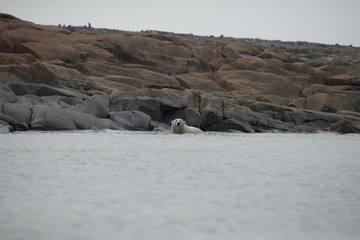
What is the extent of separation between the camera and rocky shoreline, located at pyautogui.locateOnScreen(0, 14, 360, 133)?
27.6 metres

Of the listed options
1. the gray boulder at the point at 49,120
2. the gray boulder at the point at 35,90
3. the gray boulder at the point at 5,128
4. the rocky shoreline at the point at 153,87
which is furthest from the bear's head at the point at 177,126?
the gray boulder at the point at 35,90

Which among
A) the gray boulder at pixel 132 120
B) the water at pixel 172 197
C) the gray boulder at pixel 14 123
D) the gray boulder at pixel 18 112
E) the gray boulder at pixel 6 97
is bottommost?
the gray boulder at pixel 132 120

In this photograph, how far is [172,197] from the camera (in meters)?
7.92

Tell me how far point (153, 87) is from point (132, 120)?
1414cm

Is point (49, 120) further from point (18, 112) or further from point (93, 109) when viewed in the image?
point (93, 109)

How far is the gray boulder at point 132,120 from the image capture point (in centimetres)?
2769

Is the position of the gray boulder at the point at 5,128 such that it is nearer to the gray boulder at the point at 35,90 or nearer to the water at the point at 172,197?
the water at the point at 172,197

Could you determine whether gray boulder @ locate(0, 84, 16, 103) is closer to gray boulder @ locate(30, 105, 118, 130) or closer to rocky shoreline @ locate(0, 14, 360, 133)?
rocky shoreline @ locate(0, 14, 360, 133)

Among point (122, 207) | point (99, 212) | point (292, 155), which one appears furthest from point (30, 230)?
point (292, 155)

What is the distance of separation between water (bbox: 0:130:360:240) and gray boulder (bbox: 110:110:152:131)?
13.7 m

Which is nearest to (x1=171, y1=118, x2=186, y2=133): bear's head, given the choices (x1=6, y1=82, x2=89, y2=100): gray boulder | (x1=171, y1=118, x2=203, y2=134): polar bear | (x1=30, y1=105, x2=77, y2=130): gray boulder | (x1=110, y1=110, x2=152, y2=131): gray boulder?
(x1=171, y1=118, x2=203, y2=134): polar bear

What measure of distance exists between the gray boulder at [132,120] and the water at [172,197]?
44.8 feet

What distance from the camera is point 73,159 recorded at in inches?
492

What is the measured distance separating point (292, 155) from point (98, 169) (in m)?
7.85
